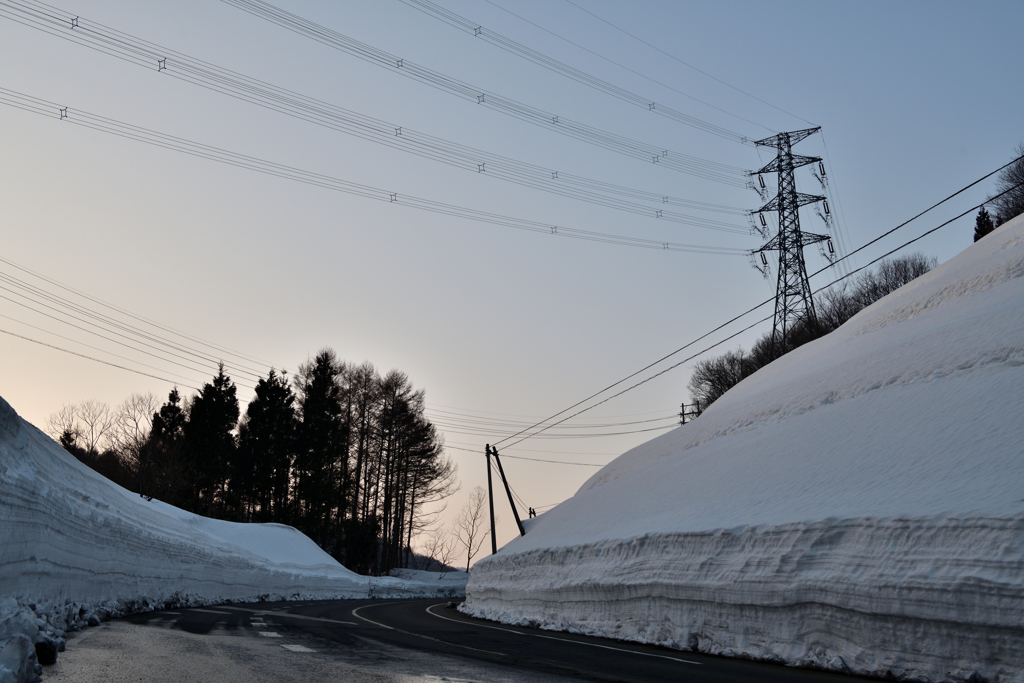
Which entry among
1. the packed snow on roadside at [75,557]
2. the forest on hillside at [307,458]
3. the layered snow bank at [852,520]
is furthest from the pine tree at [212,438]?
the layered snow bank at [852,520]

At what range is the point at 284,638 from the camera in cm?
1073

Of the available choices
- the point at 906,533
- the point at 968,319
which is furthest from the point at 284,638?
the point at 968,319

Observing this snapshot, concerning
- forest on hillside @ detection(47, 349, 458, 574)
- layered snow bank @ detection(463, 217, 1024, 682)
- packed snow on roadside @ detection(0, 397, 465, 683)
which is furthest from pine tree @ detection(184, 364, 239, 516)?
layered snow bank @ detection(463, 217, 1024, 682)

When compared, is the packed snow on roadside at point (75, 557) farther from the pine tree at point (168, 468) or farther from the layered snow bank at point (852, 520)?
the pine tree at point (168, 468)

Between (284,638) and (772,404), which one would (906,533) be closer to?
(284,638)

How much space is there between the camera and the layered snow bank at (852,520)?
27.4 feet

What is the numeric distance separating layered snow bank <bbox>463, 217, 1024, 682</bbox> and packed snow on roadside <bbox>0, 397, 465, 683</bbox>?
8.76 meters

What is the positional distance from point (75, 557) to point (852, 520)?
1468 cm

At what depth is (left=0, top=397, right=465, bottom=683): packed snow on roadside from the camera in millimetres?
10719

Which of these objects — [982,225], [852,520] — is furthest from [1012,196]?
[852,520]

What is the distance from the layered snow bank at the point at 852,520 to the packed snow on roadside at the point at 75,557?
8.76 m

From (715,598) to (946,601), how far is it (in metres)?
4.00

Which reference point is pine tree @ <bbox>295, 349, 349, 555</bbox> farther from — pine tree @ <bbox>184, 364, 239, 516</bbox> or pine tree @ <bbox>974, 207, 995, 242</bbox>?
pine tree @ <bbox>974, 207, 995, 242</bbox>

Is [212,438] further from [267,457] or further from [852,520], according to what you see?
[852,520]
